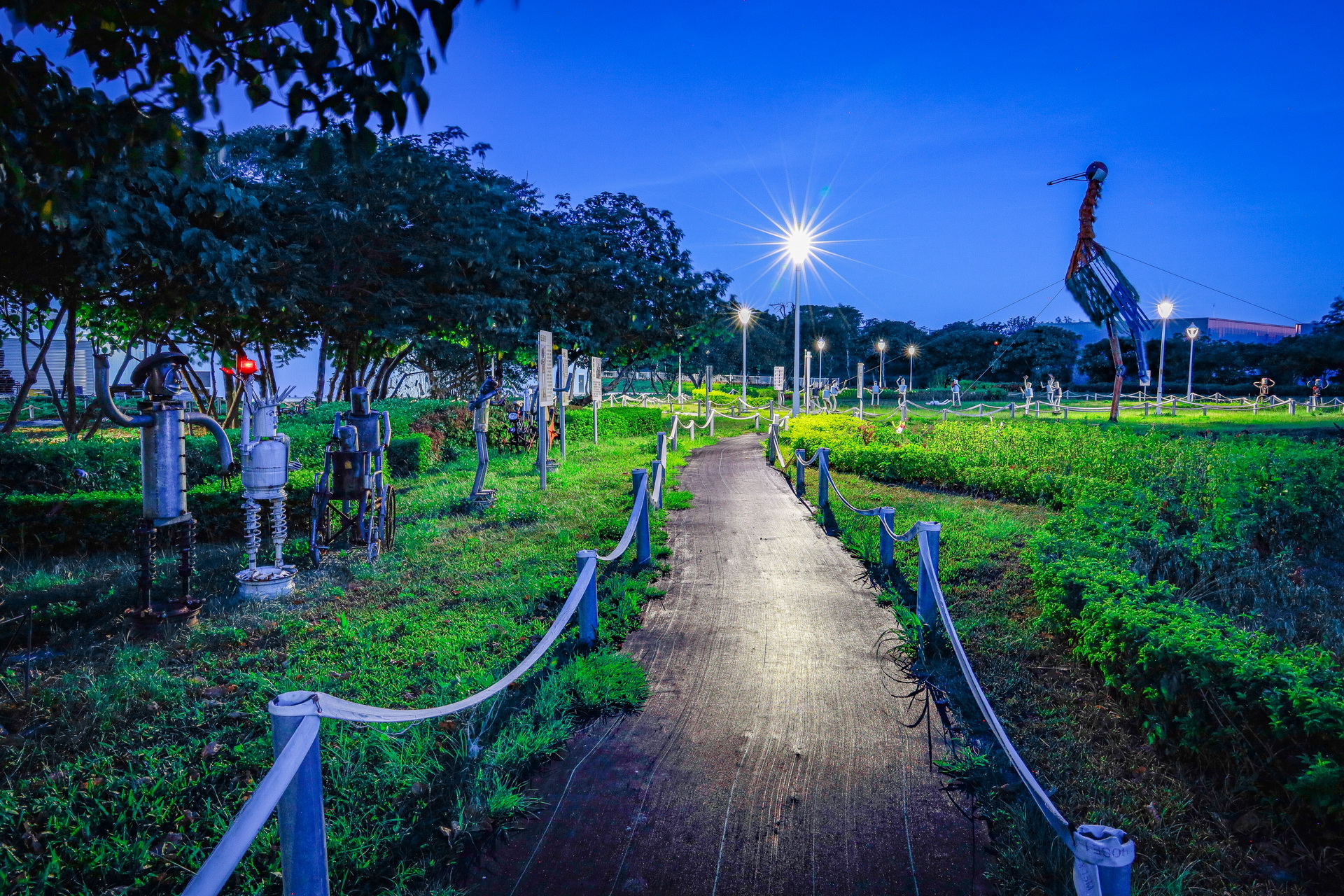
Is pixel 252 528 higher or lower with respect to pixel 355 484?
lower

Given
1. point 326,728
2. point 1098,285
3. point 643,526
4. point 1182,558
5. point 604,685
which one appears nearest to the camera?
point 326,728

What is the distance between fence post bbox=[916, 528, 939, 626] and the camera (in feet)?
17.9

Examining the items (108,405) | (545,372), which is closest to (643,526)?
(108,405)

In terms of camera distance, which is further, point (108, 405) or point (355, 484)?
point (355, 484)

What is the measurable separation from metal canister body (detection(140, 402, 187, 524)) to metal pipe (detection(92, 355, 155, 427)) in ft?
0.17

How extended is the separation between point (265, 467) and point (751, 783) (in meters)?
4.90

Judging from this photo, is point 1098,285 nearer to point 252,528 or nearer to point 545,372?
point 545,372

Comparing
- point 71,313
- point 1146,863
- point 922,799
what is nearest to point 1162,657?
point 1146,863

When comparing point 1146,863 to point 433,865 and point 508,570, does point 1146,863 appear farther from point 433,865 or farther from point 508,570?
point 508,570

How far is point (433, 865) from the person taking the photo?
300 cm

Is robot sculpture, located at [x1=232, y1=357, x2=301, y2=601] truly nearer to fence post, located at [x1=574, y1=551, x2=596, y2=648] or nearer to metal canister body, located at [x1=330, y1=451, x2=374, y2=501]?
metal canister body, located at [x1=330, y1=451, x2=374, y2=501]

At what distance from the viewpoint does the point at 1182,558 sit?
6.43 metres

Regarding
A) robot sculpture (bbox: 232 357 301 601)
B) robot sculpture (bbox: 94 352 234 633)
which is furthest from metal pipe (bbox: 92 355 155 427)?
robot sculpture (bbox: 232 357 301 601)

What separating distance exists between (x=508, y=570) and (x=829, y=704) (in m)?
3.89
